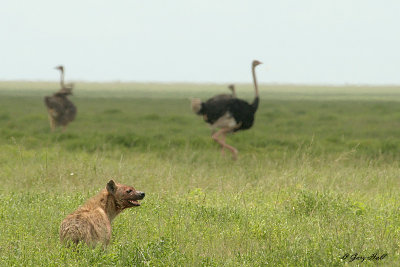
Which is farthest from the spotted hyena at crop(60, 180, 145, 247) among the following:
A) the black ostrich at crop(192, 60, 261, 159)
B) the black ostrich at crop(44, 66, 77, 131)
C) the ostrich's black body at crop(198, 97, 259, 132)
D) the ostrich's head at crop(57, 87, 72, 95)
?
the ostrich's head at crop(57, 87, 72, 95)

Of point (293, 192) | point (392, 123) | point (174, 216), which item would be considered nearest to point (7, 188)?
point (174, 216)

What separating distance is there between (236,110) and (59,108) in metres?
7.80

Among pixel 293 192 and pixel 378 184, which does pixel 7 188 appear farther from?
pixel 378 184

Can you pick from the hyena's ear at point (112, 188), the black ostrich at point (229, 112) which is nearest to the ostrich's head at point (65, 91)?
the black ostrich at point (229, 112)

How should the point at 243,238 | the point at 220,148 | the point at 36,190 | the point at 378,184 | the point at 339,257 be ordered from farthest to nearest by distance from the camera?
1. the point at 220,148
2. the point at 378,184
3. the point at 36,190
4. the point at 243,238
5. the point at 339,257

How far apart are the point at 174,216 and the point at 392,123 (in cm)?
2133

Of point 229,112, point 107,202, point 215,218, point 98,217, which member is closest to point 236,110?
point 229,112

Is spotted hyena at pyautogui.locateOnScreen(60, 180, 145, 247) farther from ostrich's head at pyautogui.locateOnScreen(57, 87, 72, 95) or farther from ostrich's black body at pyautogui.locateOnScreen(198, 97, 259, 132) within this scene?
ostrich's head at pyautogui.locateOnScreen(57, 87, 72, 95)

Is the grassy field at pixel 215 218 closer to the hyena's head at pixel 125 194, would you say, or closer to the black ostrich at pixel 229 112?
the hyena's head at pixel 125 194

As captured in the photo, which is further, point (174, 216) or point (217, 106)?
point (217, 106)

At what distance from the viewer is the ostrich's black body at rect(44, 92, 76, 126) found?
2044cm

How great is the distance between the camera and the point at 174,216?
21.9ft

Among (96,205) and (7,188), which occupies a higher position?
(96,205)

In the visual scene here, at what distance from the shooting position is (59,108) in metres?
20.6
